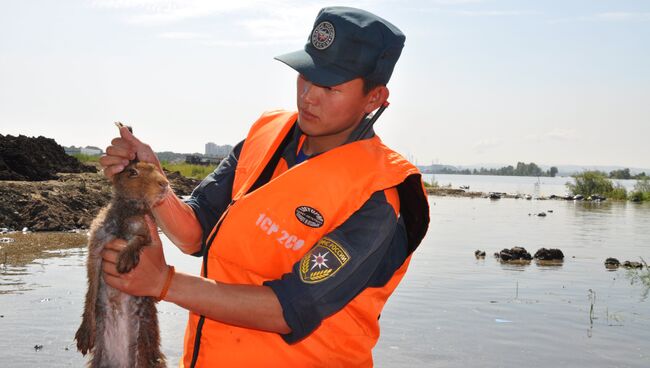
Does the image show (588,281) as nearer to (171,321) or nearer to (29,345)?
(171,321)

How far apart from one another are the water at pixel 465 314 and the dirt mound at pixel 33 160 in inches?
391

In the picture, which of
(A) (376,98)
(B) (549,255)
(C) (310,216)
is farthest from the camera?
(B) (549,255)

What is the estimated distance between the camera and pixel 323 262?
281 cm

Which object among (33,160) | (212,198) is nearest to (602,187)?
(33,160)

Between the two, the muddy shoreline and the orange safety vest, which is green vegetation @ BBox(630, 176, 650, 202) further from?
the orange safety vest

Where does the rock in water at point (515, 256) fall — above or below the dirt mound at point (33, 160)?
below

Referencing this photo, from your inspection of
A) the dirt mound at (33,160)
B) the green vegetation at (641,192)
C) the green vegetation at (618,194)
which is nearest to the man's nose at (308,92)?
the dirt mound at (33,160)

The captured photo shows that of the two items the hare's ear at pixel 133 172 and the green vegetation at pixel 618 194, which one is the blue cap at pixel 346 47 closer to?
the hare's ear at pixel 133 172

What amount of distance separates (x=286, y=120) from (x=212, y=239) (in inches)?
33.6

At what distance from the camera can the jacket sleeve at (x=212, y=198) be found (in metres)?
3.80

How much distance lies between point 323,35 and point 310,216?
828mm

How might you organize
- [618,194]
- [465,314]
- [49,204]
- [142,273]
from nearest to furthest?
[142,273], [465,314], [49,204], [618,194]

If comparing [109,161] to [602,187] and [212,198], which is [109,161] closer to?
[212,198]

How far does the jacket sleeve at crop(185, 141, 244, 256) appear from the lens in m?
3.80
